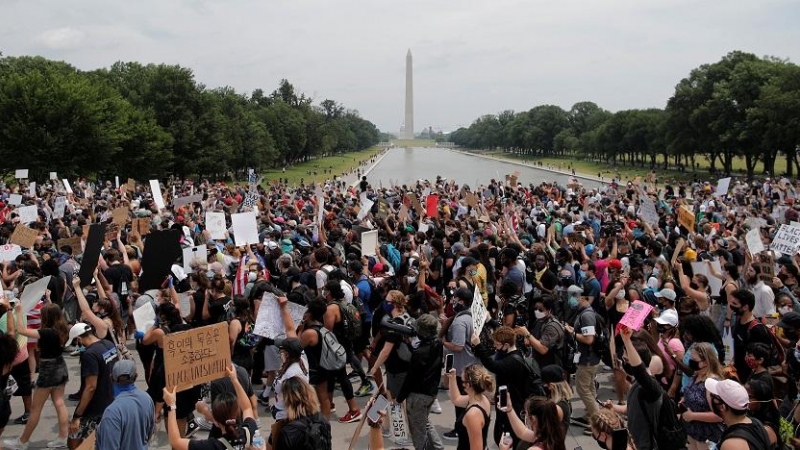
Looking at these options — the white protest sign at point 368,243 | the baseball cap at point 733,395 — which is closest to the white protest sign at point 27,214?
the white protest sign at point 368,243

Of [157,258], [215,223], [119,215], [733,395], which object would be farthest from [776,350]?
[119,215]

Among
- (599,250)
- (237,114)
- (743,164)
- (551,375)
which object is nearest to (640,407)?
(551,375)

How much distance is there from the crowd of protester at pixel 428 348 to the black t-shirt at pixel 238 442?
1 cm

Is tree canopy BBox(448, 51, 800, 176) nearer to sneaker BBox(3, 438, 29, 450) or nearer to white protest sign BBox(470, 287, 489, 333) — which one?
white protest sign BBox(470, 287, 489, 333)

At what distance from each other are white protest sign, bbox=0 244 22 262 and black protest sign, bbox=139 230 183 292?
329 cm

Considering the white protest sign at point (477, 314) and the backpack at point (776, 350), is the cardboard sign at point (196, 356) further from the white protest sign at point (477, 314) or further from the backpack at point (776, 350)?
the backpack at point (776, 350)

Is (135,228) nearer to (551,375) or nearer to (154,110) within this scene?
(551,375)

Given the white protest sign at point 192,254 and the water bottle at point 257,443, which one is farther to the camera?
the white protest sign at point 192,254

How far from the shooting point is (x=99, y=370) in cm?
715

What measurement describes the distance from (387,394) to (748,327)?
13.8 feet

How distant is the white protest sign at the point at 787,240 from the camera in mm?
12359

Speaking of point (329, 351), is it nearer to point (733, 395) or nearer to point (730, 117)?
point (733, 395)

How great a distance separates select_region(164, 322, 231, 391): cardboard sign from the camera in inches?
226

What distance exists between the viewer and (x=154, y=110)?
6319 cm
